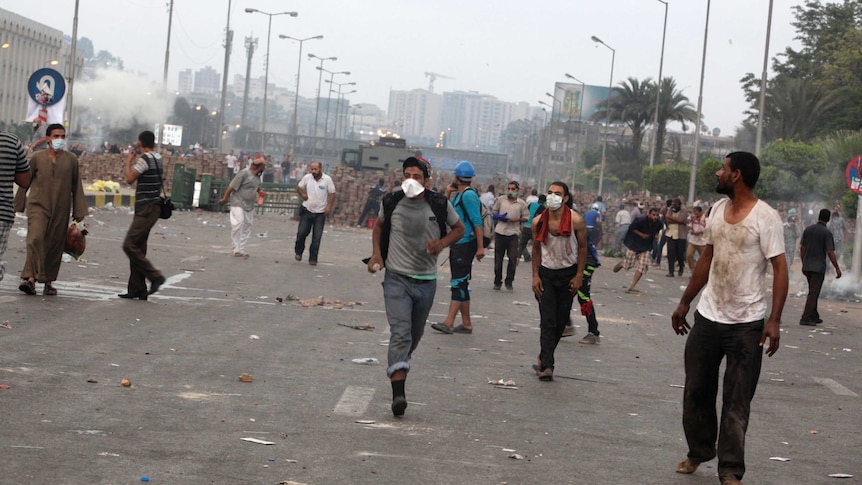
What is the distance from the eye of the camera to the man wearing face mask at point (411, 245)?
816 centimetres

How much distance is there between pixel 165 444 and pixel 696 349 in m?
2.83

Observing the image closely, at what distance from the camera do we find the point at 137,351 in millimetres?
9633

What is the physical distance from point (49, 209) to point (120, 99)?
294 ft

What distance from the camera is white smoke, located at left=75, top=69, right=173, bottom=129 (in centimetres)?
9800

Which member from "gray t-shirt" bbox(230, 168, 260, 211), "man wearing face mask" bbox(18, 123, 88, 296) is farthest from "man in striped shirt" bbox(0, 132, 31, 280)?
"gray t-shirt" bbox(230, 168, 260, 211)

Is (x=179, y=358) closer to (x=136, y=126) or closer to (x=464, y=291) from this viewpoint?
(x=464, y=291)

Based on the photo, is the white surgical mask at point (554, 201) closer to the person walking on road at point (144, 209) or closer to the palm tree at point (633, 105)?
the person walking on road at point (144, 209)

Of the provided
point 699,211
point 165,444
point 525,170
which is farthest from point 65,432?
point 525,170

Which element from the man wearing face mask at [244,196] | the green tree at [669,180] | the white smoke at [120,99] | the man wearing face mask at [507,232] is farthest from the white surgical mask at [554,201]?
the white smoke at [120,99]

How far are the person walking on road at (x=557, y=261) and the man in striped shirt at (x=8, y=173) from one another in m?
4.51

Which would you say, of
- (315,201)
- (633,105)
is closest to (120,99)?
(633,105)

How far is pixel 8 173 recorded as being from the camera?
1086 centimetres

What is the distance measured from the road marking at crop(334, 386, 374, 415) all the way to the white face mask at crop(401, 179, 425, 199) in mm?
1372

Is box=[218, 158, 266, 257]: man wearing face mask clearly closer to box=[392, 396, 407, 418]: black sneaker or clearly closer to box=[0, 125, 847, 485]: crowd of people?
box=[0, 125, 847, 485]: crowd of people
